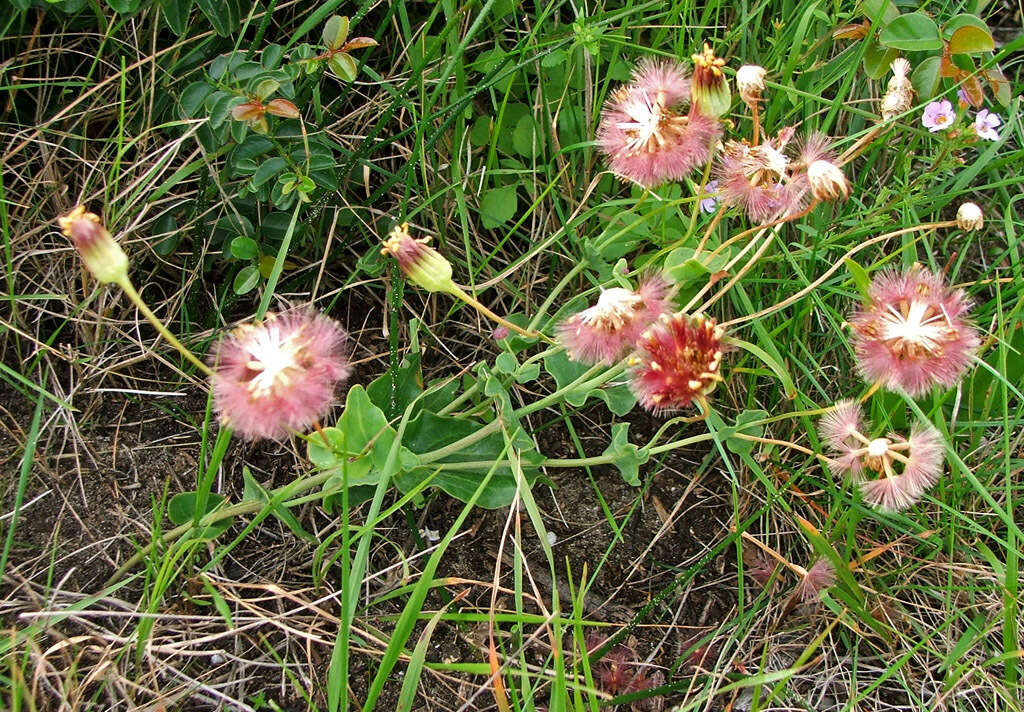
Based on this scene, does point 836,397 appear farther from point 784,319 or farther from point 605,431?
point 605,431

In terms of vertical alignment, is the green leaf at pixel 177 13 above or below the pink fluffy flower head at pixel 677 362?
above

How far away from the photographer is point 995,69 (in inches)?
87.9

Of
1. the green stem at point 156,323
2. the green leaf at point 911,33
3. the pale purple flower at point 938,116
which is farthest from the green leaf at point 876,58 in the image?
the green stem at point 156,323

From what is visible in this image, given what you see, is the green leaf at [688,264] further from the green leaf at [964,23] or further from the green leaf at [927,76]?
the green leaf at [964,23]

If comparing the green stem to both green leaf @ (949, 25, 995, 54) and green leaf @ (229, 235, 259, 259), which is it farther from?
green leaf @ (949, 25, 995, 54)

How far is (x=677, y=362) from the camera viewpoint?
60.5 inches

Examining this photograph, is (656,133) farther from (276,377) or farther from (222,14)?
(222,14)

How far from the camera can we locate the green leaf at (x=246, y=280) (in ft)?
6.73

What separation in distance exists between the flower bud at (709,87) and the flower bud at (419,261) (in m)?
0.56

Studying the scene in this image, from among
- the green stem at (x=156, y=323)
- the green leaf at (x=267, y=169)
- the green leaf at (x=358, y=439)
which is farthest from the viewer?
the green leaf at (x=267, y=169)

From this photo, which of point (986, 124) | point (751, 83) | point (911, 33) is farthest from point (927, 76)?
point (751, 83)

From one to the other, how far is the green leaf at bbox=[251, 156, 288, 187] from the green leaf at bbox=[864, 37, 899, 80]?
4.46 ft

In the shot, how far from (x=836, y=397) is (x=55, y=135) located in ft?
6.61

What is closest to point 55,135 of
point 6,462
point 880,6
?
point 6,462
